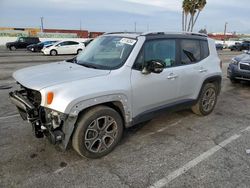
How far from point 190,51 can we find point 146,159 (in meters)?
2.41

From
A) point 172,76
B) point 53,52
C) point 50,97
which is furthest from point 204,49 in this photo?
point 53,52

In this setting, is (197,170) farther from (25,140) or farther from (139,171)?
(25,140)

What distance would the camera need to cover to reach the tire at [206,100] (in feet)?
17.7

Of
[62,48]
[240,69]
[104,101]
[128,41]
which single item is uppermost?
[128,41]

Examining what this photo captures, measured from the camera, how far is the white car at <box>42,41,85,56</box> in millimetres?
24016

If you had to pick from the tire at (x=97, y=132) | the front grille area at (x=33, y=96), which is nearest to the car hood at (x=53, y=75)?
the front grille area at (x=33, y=96)

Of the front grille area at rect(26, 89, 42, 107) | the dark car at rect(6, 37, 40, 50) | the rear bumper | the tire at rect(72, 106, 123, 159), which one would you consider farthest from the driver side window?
the dark car at rect(6, 37, 40, 50)

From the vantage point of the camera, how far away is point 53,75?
11.7ft

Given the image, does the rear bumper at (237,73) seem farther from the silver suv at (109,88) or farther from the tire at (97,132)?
the tire at (97,132)

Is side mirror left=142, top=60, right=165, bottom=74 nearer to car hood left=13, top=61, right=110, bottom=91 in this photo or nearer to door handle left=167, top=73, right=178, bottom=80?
door handle left=167, top=73, right=178, bottom=80

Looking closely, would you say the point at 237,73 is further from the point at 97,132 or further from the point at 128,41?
the point at 97,132

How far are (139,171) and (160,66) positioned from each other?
1.58m

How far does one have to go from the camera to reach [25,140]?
418cm

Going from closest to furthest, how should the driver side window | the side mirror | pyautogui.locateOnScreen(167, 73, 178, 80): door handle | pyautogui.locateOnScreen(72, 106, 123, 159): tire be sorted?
pyautogui.locateOnScreen(72, 106, 123, 159): tire < the side mirror < the driver side window < pyautogui.locateOnScreen(167, 73, 178, 80): door handle
